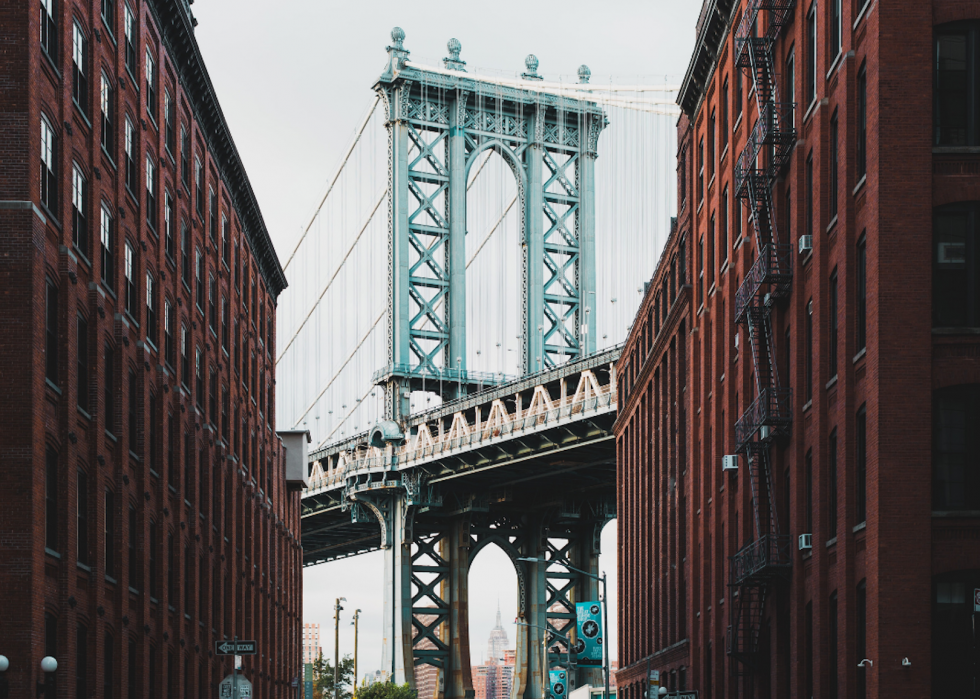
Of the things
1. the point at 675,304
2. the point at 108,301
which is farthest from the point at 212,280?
the point at 108,301

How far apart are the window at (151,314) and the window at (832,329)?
19.9 meters

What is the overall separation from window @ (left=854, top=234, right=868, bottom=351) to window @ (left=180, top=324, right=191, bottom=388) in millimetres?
26210

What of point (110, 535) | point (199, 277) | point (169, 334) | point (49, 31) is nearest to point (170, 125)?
point (169, 334)

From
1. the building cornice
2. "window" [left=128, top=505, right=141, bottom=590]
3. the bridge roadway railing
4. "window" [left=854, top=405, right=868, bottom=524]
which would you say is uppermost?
the building cornice

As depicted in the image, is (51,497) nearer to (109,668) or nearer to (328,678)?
(109,668)

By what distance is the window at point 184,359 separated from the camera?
5384 cm

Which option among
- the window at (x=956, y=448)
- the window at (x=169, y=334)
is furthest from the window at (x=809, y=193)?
the window at (x=169, y=334)

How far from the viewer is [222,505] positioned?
206 feet

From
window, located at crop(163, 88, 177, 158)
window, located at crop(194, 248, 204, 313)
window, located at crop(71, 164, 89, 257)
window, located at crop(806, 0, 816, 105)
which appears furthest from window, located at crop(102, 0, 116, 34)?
window, located at crop(806, 0, 816, 105)

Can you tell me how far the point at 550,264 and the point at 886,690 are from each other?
3432 inches

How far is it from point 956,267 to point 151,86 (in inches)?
1054

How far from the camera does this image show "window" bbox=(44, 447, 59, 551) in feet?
111

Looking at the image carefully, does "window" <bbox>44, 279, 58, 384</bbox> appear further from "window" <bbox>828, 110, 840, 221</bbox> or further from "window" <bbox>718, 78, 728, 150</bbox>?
"window" <bbox>718, 78, 728, 150</bbox>

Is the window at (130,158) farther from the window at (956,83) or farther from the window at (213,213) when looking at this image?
the window at (956,83)
